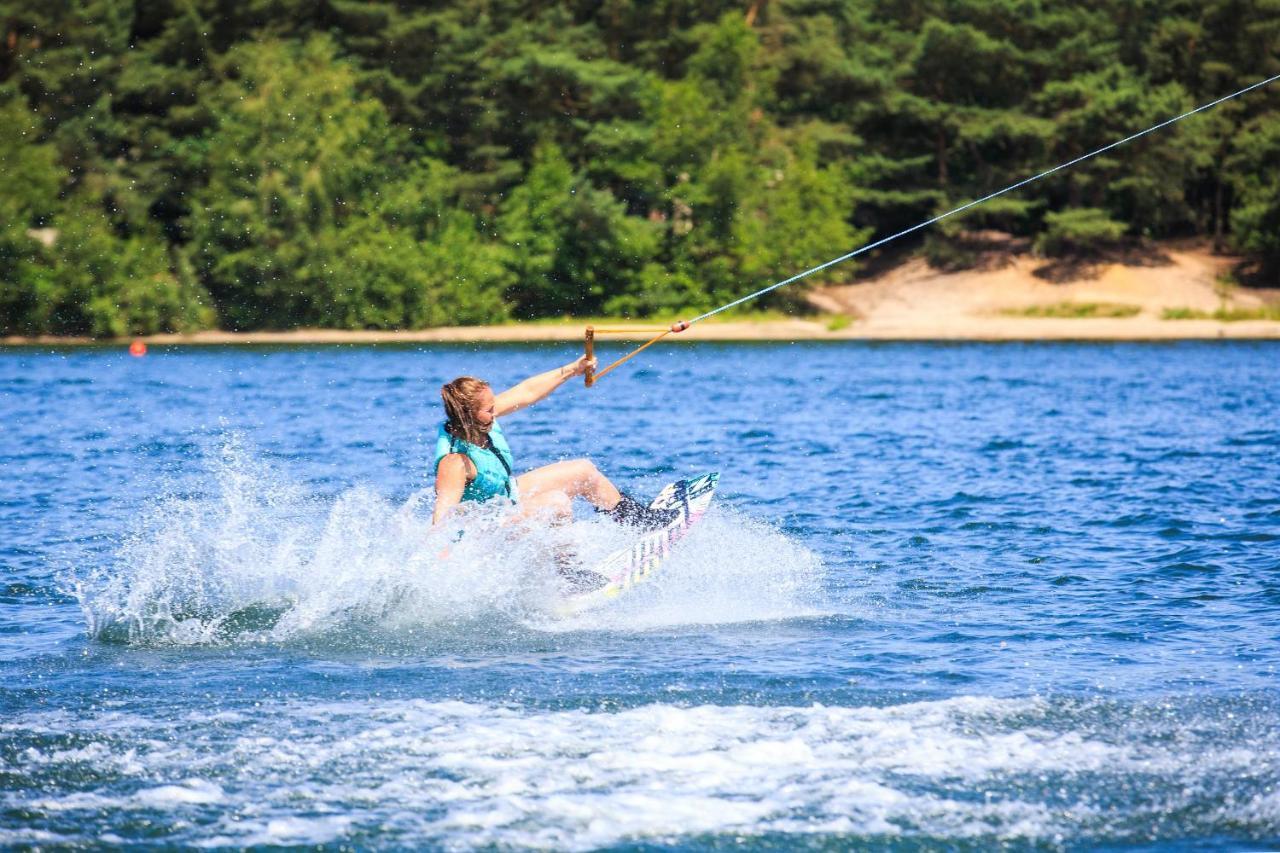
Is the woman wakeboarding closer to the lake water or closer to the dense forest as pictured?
the lake water

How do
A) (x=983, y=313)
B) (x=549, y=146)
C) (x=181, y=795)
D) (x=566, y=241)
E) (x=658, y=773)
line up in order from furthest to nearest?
(x=566, y=241), (x=549, y=146), (x=983, y=313), (x=658, y=773), (x=181, y=795)

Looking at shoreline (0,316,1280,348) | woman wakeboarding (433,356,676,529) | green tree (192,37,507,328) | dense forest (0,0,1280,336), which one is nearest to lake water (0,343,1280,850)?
woman wakeboarding (433,356,676,529)

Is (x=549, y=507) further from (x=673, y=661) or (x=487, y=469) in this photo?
(x=673, y=661)

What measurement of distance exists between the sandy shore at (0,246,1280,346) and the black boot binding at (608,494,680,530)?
3485cm

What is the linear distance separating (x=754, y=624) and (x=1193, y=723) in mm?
2718

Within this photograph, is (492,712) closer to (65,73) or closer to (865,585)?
(865,585)

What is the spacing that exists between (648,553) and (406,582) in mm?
1489

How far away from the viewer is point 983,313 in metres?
46.9

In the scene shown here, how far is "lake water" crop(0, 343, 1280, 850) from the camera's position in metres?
5.52

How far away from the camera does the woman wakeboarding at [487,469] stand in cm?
871

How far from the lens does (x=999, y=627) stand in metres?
8.50

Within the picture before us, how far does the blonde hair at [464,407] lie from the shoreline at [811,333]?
33.7 m

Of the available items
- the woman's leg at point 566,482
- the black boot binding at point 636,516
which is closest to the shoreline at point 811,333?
the black boot binding at point 636,516

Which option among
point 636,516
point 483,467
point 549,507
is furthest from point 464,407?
point 636,516
